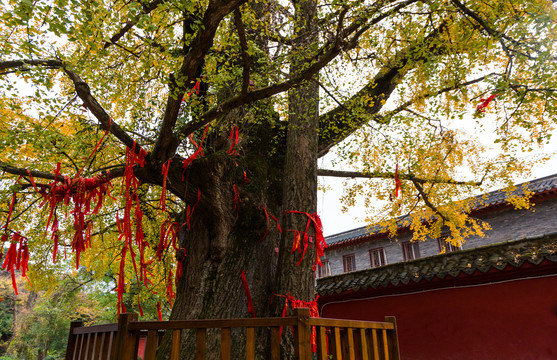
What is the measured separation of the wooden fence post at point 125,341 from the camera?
226cm

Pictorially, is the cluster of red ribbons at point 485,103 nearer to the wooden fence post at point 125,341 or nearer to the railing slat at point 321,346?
the railing slat at point 321,346

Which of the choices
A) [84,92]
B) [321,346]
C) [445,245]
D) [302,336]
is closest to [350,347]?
[321,346]

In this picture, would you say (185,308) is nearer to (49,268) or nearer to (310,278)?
(310,278)

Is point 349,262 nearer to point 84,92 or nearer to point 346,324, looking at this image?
point 346,324

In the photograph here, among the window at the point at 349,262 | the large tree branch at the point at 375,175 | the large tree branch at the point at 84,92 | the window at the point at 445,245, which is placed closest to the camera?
the large tree branch at the point at 84,92

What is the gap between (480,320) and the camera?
17.9 feet

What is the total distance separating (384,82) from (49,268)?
25.1 ft

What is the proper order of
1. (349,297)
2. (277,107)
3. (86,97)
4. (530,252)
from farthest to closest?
1. (349,297)
2. (277,107)
3. (530,252)
4. (86,97)

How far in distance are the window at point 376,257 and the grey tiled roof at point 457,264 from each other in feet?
21.5

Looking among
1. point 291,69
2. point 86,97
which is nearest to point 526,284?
point 291,69

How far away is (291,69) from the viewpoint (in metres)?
4.84

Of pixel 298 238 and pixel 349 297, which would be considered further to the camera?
pixel 349 297

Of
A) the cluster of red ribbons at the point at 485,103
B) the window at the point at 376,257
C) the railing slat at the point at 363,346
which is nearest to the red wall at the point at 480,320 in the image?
the cluster of red ribbons at the point at 485,103

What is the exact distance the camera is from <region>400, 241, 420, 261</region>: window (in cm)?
1299
